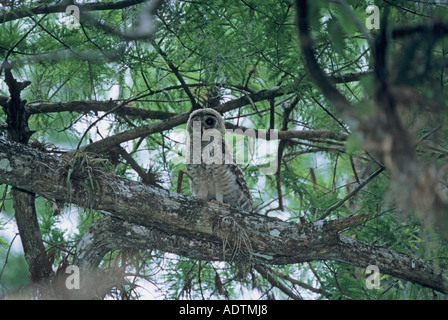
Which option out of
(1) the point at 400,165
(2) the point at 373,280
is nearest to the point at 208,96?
(2) the point at 373,280

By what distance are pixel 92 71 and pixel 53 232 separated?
1.76m

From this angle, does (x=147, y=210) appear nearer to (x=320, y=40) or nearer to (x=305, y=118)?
(x=320, y=40)

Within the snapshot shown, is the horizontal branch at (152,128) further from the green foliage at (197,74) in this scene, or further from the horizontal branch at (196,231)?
the horizontal branch at (196,231)

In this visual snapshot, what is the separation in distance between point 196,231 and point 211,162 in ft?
3.21

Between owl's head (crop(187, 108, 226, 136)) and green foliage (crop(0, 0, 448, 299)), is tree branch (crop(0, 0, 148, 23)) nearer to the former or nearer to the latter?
green foliage (crop(0, 0, 448, 299))

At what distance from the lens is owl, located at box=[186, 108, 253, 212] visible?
4.30 meters

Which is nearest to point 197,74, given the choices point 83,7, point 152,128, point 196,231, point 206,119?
point 206,119

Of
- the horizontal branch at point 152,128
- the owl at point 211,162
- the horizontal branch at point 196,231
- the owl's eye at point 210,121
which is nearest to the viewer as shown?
the horizontal branch at point 196,231

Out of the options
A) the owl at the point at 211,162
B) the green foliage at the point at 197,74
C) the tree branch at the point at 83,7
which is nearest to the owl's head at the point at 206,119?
the owl at the point at 211,162

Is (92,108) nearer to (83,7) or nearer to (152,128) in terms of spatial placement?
(152,128)

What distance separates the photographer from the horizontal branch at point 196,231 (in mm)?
3150

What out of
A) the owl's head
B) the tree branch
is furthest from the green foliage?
the owl's head

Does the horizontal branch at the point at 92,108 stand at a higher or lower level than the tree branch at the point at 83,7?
lower

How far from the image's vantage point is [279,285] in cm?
454
